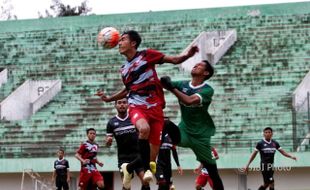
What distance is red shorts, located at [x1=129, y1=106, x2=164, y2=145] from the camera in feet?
44.6

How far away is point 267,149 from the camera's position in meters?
22.6

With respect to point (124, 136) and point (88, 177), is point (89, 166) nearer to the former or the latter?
point (88, 177)

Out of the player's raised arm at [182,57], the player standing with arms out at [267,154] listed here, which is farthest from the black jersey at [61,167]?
the player's raised arm at [182,57]

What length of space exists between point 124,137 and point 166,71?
19.4 m

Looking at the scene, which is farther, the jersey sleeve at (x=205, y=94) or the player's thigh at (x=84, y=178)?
the player's thigh at (x=84, y=178)

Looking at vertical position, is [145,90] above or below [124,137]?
above

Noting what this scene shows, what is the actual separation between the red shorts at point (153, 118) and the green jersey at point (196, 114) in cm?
77

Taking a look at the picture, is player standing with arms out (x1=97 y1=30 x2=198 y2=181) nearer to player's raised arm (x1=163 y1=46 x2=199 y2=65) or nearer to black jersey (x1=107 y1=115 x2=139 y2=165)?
player's raised arm (x1=163 y1=46 x2=199 y2=65)

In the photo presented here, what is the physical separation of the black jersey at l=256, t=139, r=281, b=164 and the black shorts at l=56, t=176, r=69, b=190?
689 cm

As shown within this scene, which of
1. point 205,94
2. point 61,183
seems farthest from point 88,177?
point 205,94

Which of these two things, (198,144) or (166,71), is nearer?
(198,144)

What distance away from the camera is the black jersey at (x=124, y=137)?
56.7 feet

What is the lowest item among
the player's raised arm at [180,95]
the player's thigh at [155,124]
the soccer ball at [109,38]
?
the player's thigh at [155,124]

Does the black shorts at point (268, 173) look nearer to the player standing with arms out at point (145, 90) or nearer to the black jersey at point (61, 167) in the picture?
the black jersey at point (61, 167)
